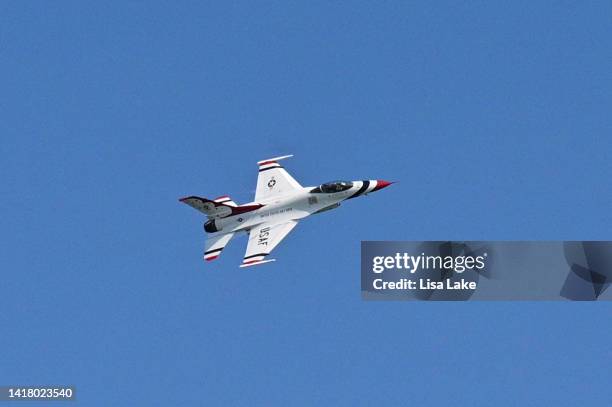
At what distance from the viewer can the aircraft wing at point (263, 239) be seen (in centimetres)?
10975

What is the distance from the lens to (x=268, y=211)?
112750 mm

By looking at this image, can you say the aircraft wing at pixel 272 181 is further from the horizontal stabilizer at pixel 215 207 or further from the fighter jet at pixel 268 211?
the horizontal stabilizer at pixel 215 207

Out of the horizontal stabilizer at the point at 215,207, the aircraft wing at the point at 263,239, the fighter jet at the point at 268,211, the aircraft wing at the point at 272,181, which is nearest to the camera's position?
the aircraft wing at the point at 263,239

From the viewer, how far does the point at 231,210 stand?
114 m

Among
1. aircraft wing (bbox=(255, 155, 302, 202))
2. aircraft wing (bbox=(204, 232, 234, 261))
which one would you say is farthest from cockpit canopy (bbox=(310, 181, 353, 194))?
aircraft wing (bbox=(204, 232, 234, 261))

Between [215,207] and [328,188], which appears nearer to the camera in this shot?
[328,188]

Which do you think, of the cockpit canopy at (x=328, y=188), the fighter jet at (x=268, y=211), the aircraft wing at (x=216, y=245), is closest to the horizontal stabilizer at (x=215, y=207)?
the fighter jet at (x=268, y=211)

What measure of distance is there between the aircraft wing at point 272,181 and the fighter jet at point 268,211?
0.15 m

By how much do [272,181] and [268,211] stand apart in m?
4.63

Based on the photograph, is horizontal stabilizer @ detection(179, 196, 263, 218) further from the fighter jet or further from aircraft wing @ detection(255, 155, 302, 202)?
aircraft wing @ detection(255, 155, 302, 202)

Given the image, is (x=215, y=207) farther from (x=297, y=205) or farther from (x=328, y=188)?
(x=328, y=188)

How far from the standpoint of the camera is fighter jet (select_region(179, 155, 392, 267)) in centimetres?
11175

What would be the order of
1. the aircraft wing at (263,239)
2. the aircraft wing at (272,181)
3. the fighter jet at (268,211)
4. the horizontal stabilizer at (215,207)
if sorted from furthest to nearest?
the aircraft wing at (272,181)
the horizontal stabilizer at (215,207)
the fighter jet at (268,211)
the aircraft wing at (263,239)

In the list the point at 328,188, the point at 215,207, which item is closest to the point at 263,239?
the point at 215,207
